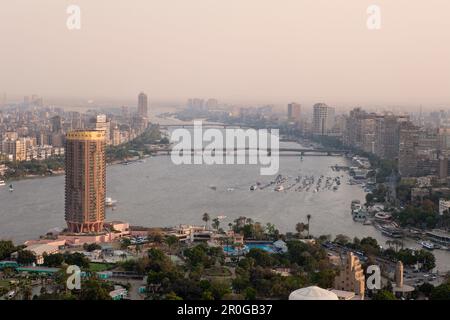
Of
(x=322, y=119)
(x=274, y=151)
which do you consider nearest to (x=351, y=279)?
(x=274, y=151)

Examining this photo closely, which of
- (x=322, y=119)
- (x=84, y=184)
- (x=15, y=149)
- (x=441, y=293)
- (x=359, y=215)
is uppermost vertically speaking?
(x=322, y=119)

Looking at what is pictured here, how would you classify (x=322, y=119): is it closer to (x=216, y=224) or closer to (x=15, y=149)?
(x=15, y=149)

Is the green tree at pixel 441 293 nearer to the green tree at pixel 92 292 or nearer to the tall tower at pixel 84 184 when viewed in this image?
the green tree at pixel 92 292

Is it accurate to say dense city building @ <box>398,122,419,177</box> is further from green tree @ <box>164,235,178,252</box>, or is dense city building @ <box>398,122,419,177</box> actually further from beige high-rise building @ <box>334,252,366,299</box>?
beige high-rise building @ <box>334,252,366,299</box>

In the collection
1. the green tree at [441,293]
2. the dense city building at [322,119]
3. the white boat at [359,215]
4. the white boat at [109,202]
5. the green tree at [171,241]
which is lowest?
the white boat at [359,215]

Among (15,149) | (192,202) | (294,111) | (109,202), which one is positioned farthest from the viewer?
(294,111)

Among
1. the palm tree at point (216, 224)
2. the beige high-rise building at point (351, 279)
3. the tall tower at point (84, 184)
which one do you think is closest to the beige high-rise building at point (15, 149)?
the tall tower at point (84, 184)

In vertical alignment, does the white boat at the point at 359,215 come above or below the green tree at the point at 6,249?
below
